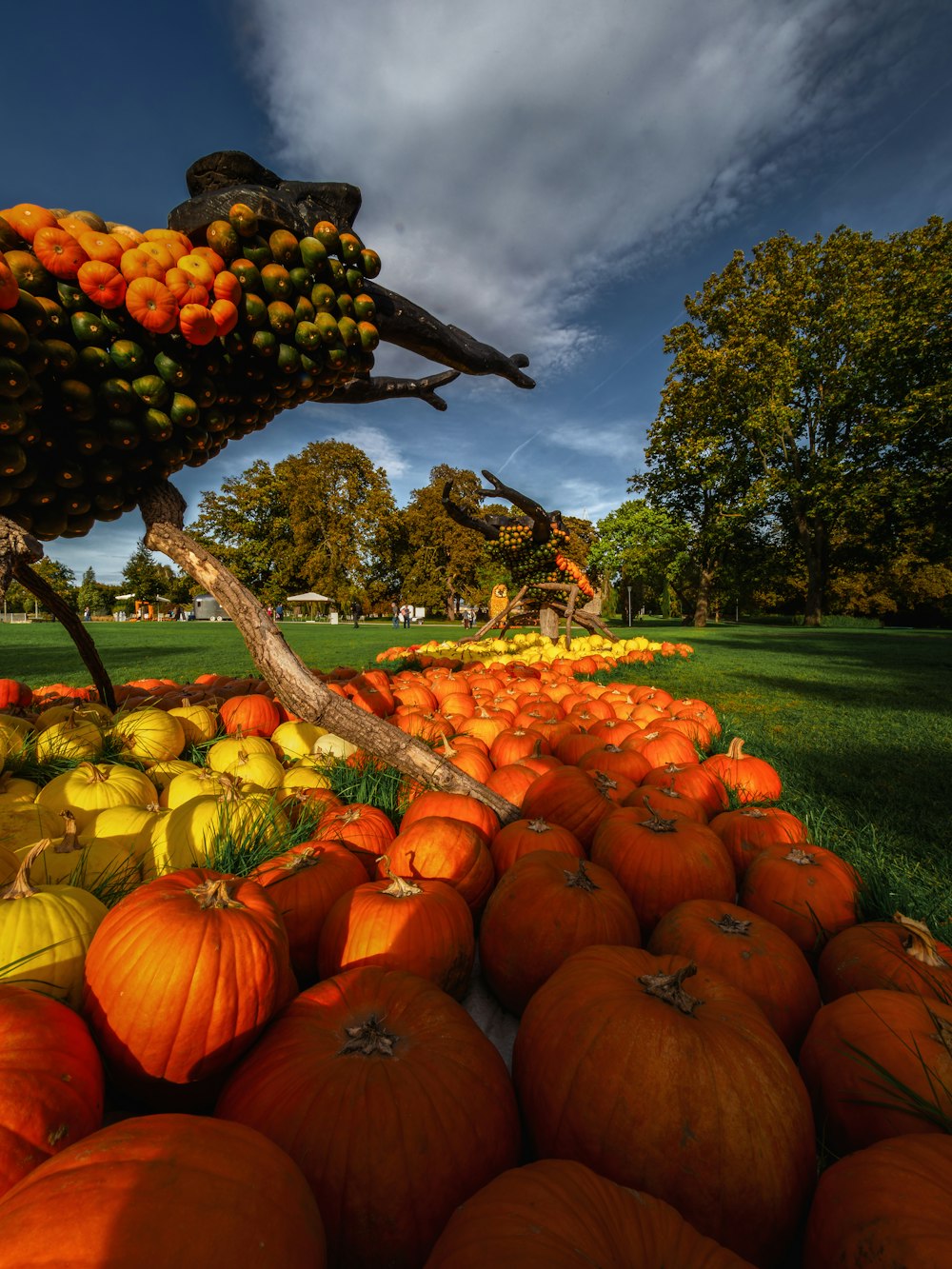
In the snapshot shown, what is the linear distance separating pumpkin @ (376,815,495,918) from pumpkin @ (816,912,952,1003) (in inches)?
43.4

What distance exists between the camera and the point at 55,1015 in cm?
94

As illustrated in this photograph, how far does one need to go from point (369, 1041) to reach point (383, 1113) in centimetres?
12

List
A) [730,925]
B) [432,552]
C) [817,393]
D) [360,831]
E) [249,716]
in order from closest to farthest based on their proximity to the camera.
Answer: [730,925] → [360,831] → [249,716] → [817,393] → [432,552]

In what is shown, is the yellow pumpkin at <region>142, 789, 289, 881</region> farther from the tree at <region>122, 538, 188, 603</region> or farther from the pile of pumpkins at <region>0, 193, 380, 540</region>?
the tree at <region>122, 538, 188, 603</region>

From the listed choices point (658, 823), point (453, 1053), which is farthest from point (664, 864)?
point (453, 1053)

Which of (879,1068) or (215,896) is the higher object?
(215,896)

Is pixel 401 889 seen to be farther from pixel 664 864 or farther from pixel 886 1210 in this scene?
pixel 886 1210

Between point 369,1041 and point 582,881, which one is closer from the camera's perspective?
point 369,1041

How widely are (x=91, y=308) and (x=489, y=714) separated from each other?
3.42 metres

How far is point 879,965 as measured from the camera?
1407mm

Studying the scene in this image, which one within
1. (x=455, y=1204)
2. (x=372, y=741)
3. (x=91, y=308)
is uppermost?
(x=91, y=308)

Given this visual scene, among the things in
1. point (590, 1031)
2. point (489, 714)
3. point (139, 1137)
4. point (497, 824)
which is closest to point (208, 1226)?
point (139, 1137)

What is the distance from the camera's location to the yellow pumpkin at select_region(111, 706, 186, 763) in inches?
119

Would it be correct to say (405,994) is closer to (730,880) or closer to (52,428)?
(730,880)
